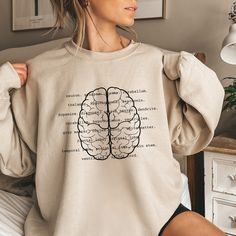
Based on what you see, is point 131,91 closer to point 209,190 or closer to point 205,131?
point 205,131

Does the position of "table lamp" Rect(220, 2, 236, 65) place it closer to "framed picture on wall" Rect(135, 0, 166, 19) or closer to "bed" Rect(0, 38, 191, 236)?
"framed picture on wall" Rect(135, 0, 166, 19)

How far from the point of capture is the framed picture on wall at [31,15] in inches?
77.2

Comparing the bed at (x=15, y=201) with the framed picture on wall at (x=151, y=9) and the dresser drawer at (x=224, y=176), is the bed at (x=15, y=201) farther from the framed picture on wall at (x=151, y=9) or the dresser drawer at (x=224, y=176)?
the framed picture on wall at (x=151, y=9)

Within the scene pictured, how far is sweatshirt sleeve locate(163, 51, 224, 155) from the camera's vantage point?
0.85 metres

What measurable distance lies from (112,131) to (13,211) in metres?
0.43

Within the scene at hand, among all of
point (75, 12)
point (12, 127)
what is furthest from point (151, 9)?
point (12, 127)

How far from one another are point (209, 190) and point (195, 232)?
0.50 m

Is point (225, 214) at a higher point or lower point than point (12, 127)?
lower

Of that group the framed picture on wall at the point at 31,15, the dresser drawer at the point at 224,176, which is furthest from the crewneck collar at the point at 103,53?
the framed picture on wall at the point at 31,15

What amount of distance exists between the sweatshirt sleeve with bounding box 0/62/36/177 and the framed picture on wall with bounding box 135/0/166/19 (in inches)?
34.1

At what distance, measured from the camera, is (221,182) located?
51.1 inches

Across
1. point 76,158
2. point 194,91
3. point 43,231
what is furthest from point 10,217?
point 194,91

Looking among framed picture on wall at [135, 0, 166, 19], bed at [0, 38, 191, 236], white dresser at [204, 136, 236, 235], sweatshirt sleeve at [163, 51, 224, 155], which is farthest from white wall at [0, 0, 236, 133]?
sweatshirt sleeve at [163, 51, 224, 155]

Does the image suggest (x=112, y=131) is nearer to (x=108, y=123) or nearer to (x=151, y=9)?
(x=108, y=123)
